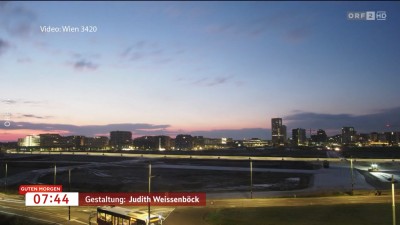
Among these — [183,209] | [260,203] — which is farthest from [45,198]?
[260,203]

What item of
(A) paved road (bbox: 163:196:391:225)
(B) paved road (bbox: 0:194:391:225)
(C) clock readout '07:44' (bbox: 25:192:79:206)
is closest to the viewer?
(C) clock readout '07:44' (bbox: 25:192:79:206)

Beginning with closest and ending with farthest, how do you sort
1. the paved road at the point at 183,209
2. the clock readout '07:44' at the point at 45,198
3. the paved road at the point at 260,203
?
the clock readout '07:44' at the point at 45,198, the paved road at the point at 183,209, the paved road at the point at 260,203

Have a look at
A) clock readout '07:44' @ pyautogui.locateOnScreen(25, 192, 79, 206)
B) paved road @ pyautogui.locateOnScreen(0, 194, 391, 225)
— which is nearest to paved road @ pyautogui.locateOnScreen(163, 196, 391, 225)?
paved road @ pyautogui.locateOnScreen(0, 194, 391, 225)

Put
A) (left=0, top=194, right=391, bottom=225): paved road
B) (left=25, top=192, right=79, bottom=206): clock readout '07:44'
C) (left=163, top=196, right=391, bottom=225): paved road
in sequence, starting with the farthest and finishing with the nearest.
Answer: (left=163, top=196, right=391, bottom=225): paved road → (left=0, top=194, right=391, bottom=225): paved road → (left=25, top=192, right=79, bottom=206): clock readout '07:44'

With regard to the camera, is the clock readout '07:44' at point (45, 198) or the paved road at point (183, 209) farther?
the paved road at point (183, 209)

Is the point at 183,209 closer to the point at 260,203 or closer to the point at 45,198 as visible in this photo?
the point at 260,203

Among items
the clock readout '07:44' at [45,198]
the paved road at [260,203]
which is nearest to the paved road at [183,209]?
the paved road at [260,203]

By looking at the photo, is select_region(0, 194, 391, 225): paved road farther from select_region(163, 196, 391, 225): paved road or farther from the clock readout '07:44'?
the clock readout '07:44'

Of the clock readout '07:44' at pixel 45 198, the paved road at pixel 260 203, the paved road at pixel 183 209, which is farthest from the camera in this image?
the paved road at pixel 260 203

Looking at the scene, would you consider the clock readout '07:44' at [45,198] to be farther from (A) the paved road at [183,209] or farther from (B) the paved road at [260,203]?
(B) the paved road at [260,203]

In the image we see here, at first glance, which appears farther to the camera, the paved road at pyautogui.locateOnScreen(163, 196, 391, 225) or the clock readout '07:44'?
the paved road at pyautogui.locateOnScreen(163, 196, 391, 225)

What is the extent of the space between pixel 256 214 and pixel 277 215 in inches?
113

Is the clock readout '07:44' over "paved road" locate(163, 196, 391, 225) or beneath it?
over

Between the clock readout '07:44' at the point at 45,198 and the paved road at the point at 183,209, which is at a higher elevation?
the clock readout '07:44' at the point at 45,198
